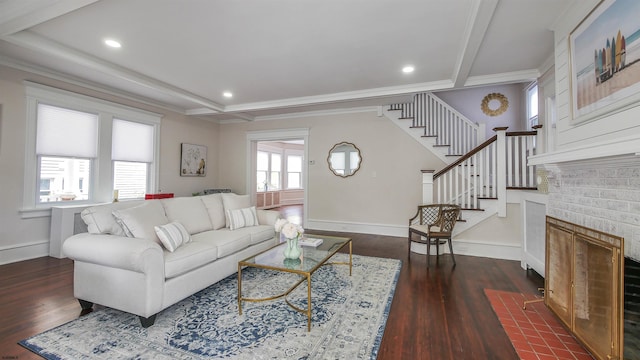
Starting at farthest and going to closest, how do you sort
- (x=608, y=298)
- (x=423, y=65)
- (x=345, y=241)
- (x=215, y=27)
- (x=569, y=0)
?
(x=423, y=65)
(x=345, y=241)
(x=215, y=27)
(x=569, y=0)
(x=608, y=298)

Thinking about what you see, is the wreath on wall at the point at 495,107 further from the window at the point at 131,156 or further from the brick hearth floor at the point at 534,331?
the window at the point at 131,156

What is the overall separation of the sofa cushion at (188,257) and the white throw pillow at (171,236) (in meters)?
0.05

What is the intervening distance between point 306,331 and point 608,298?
76.3 inches

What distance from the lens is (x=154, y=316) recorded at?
6.93 ft

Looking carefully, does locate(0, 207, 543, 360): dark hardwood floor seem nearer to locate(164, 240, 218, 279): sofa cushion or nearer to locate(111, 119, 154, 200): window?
locate(164, 240, 218, 279): sofa cushion

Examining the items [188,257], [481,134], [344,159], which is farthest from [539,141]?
[188,257]

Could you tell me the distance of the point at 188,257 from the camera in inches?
93.0

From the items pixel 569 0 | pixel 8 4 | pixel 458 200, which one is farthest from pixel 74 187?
pixel 569 0

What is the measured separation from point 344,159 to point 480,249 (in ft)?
9.85

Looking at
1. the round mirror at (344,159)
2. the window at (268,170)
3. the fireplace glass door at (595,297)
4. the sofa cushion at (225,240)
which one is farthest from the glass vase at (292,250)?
the window at (268,170)

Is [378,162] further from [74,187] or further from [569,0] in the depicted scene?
[74,187]

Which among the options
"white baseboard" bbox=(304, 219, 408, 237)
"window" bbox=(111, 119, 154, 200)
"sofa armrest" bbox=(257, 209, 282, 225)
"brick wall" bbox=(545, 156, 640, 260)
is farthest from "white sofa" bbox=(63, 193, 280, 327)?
"brick wall" bbox=(545, 156, 640, 260)

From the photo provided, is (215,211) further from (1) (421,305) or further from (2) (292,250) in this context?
(1) (421,305)

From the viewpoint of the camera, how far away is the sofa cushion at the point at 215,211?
356 cm
